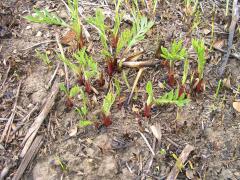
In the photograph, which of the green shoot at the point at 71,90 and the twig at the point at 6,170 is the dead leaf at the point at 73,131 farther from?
the twig at the point at 6,170

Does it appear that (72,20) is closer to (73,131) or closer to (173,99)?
(73,131)

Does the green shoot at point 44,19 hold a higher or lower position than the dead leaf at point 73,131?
higher

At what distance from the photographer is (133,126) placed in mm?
2209

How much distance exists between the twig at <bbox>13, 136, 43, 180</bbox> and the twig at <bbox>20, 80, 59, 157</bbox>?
0.09 ft

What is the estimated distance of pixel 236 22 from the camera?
256cm

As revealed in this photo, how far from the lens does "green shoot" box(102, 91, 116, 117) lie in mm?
2061

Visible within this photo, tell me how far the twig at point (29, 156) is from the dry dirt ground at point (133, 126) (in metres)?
0.03

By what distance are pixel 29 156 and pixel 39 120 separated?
0.81 feet

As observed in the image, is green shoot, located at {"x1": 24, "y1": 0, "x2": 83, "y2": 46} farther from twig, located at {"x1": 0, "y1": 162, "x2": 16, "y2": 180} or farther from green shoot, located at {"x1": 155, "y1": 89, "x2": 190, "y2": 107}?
twig, located at {"x1": 0, "y1": 162, "x2": 16, "y2": 180}

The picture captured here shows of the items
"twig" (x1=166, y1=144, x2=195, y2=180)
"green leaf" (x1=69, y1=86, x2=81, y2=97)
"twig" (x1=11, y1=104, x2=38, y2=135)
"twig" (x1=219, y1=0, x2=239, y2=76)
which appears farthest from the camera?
"twig" (x1=219, y1=0, x2=239, y2=76)

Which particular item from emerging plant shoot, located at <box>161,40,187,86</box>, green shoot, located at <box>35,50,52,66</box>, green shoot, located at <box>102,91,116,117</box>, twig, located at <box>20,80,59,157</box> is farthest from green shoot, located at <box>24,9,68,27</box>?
emerging plant shoot, located at <box>161,40,187,86</box>

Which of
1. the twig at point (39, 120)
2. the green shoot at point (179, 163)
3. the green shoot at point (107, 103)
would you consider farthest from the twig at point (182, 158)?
the twig at point (39, 120)

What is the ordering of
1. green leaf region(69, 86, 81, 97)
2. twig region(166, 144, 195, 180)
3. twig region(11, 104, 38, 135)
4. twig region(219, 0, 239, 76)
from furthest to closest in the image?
twig region(219, 0, 239, 76)
twig region(11, 104, 38, 135)
green leaf region(69, 86, 81, 97)
twig region(166, 144, 195, 180)

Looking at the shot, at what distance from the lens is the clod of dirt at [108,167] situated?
2055 mm
